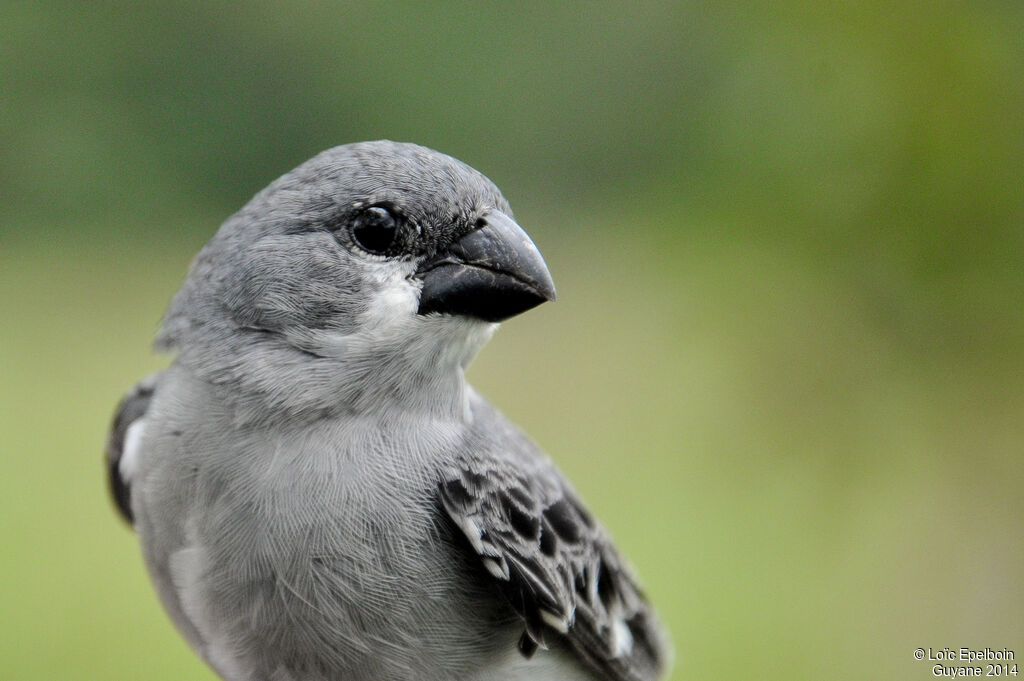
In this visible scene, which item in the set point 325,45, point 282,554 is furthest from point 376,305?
point 325,45

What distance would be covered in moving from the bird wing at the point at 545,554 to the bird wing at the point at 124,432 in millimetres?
577

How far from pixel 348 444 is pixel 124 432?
22.3 inches

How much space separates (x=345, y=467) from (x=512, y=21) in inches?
96.1

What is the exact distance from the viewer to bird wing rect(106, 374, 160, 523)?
167 cm

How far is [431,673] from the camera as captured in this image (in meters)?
1.35

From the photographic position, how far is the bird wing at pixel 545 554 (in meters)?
1.40

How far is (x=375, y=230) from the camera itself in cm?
134

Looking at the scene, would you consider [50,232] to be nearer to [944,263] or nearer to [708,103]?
[708,103]

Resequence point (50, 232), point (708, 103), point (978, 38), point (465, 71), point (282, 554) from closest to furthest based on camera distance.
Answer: point (282, 554), point (978, 38), point (708, 103), point (465, 71), point (50, 232)

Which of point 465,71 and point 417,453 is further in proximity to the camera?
point 465,71

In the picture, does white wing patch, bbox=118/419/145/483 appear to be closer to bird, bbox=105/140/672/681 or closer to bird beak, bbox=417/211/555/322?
bird, bbox=105/140/672/681

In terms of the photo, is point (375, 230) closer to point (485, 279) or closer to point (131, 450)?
point (485, 279)

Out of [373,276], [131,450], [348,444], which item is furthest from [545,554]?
[131,450]

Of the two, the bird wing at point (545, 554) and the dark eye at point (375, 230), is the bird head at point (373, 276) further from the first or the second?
the bird wing at point (545, 554)
